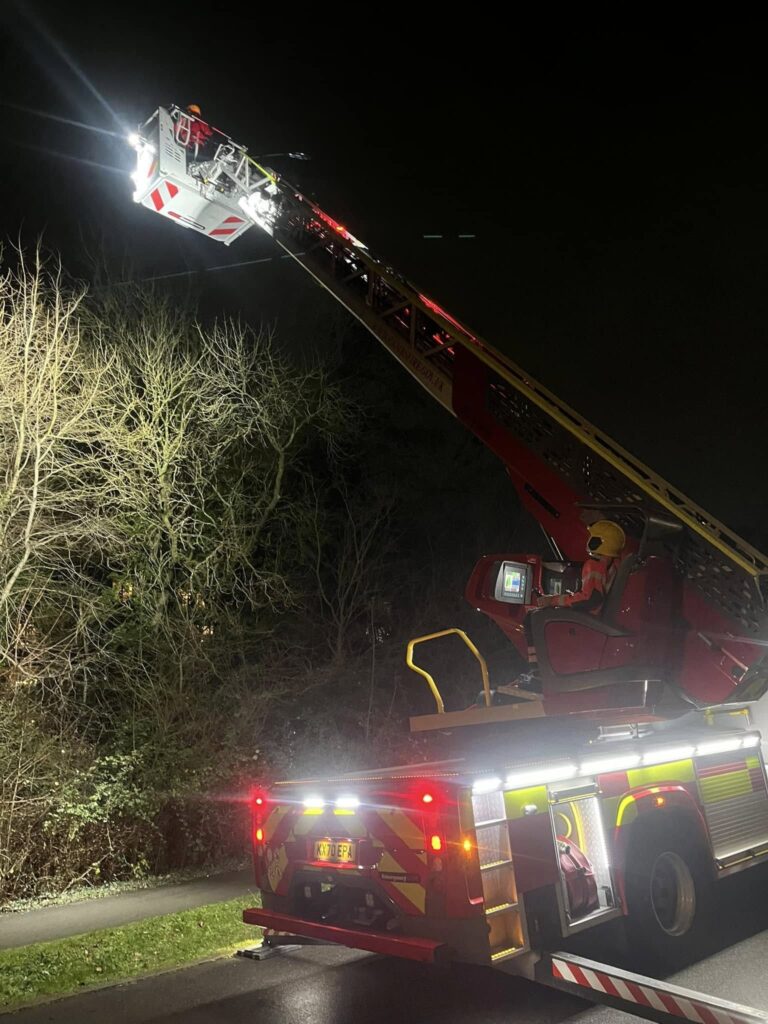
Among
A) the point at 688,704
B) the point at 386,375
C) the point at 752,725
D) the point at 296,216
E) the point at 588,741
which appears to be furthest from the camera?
the point at 386,375

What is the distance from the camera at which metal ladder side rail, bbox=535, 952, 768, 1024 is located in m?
3.76

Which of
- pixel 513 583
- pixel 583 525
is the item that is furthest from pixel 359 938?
pixel 583 525

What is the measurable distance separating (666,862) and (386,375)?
11010 millimetres

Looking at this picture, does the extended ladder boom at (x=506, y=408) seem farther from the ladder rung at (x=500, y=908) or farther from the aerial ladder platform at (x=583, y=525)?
the ladder rung at (x=500, y=908)

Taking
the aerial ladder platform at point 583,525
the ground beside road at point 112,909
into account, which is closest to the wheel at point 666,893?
the aerial ladder platform at point 583,525

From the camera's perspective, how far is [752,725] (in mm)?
7012

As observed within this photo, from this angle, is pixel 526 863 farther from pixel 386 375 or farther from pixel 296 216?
pixel 386 375

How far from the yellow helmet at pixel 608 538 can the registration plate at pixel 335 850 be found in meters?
2.66

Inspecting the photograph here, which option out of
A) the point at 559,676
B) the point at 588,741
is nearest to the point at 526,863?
the point at 588,741

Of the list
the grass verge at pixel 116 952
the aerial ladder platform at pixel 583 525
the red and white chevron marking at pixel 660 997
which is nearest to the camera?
the red and white chevron marking at pixel 660 997

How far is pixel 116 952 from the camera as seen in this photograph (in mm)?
6070

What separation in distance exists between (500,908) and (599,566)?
255 cm

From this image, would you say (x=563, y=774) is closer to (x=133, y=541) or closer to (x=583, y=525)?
(x=583, y=525)

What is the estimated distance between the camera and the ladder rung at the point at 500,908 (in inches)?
168
